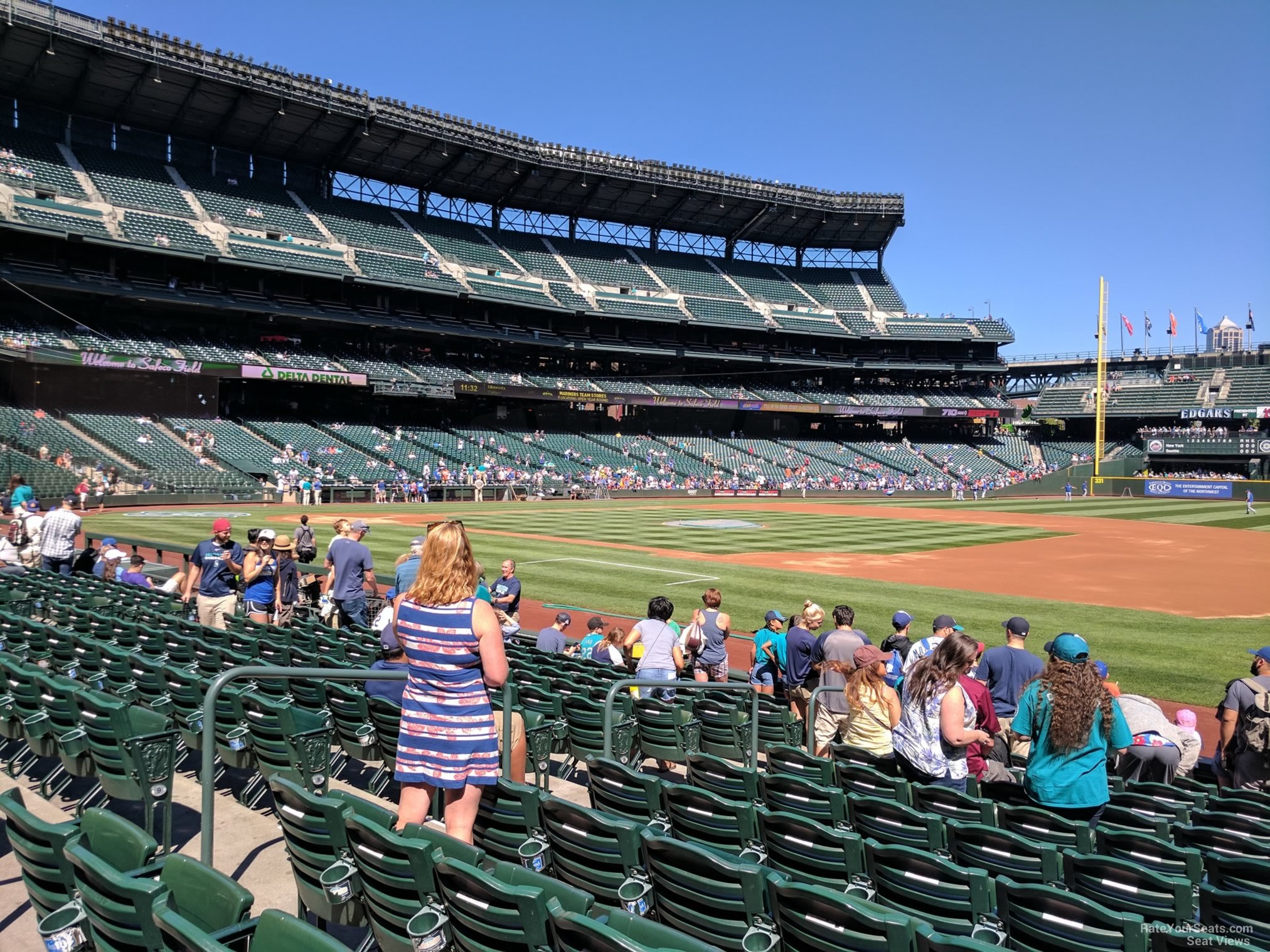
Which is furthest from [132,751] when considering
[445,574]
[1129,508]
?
[1129,508]

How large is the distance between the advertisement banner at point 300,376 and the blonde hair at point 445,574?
1950 inches

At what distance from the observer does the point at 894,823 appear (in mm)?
4988

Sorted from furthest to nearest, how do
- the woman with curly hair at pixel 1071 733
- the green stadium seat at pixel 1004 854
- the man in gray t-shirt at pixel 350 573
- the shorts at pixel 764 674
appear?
the man in gray t-shirt at pixel 350 573
the shorts at pixel 764 674
the woman with curly hair at pixel 1071 733
the green stadium seat at pixel 1004 854

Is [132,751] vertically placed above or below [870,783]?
above

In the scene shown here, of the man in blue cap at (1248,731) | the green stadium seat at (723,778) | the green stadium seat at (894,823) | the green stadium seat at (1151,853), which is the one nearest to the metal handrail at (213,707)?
the green stadium seat at (723,778)

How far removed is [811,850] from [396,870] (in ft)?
6.89

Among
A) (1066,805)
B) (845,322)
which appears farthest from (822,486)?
(1066,805)

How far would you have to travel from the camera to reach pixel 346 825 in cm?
383

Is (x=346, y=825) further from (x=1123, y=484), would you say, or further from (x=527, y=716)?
(x=1123, y=484)

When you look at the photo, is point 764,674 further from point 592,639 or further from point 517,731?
point 517,731

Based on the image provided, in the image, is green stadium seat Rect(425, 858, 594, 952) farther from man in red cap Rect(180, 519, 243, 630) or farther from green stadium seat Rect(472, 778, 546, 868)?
man in red cap Rect(180, 519, 243, 630)

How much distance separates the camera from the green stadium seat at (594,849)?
4.04 m

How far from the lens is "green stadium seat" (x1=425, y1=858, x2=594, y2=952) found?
120 inches

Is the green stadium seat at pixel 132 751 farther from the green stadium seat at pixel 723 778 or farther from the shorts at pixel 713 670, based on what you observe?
the shorts at pixel 713 670
